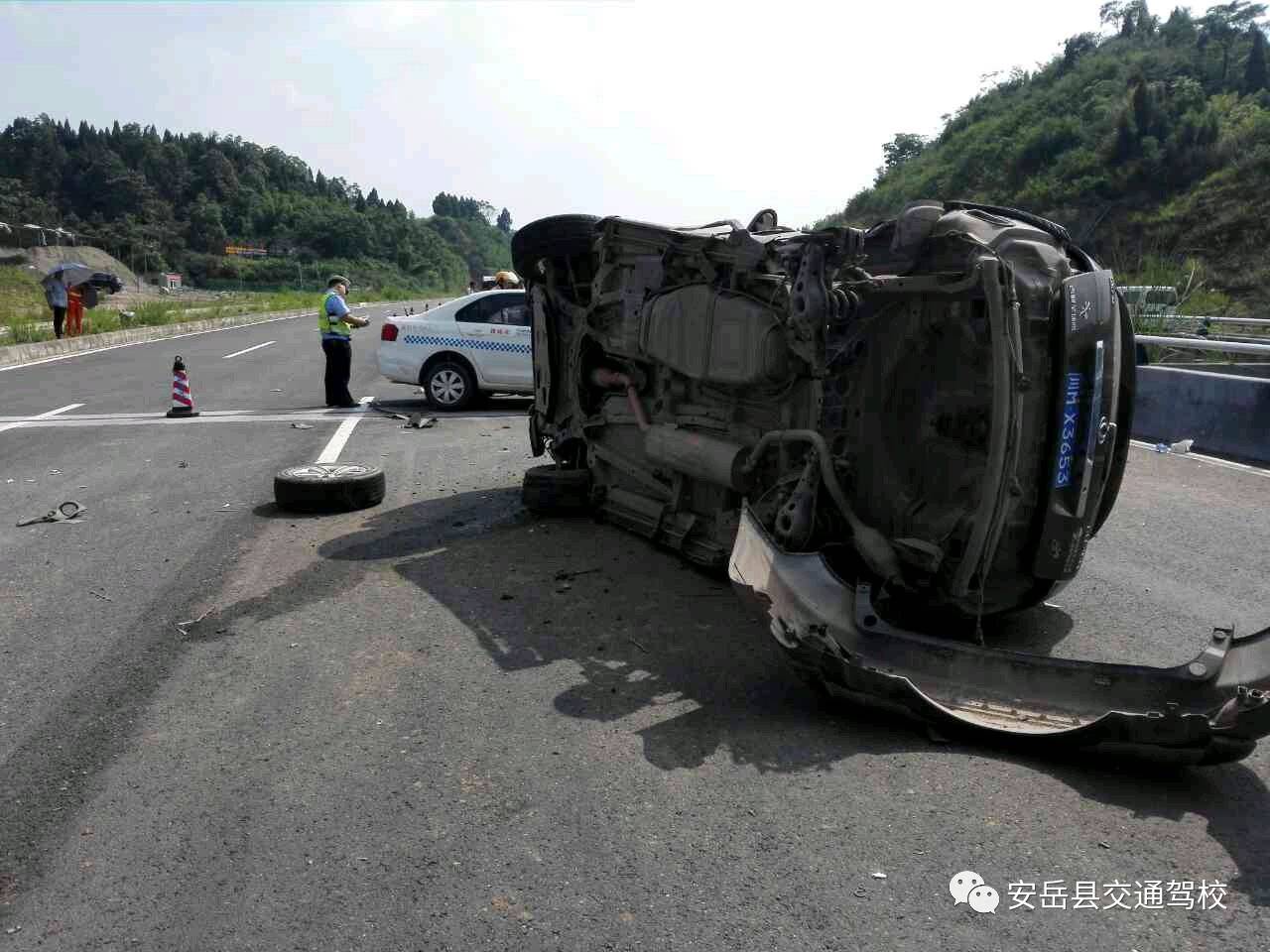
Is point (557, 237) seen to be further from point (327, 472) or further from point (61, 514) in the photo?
point (61, 514)

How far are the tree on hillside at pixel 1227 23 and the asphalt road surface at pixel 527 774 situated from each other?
53.2m

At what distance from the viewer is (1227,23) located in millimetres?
51500

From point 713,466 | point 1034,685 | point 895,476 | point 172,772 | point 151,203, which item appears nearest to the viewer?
point 172,772

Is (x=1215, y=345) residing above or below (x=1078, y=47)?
below

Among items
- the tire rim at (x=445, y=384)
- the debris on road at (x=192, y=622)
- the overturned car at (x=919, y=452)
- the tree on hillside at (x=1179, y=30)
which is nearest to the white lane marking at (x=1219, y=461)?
the overturned car at (x=919, y=452)

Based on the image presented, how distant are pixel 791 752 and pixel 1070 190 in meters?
41.7

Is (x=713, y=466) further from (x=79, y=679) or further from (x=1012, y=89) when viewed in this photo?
(x=1012, y=89)

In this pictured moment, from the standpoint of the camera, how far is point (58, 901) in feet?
10.3

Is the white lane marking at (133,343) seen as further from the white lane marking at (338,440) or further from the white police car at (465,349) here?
the white lane marking at (338,440)

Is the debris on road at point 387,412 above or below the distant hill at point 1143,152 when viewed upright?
below

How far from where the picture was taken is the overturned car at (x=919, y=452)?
4129 mm

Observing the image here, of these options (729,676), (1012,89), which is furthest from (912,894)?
(1012,89)

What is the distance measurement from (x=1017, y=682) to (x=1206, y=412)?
8296mm

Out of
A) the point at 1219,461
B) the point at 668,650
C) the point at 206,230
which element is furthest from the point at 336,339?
the point at 206,230
